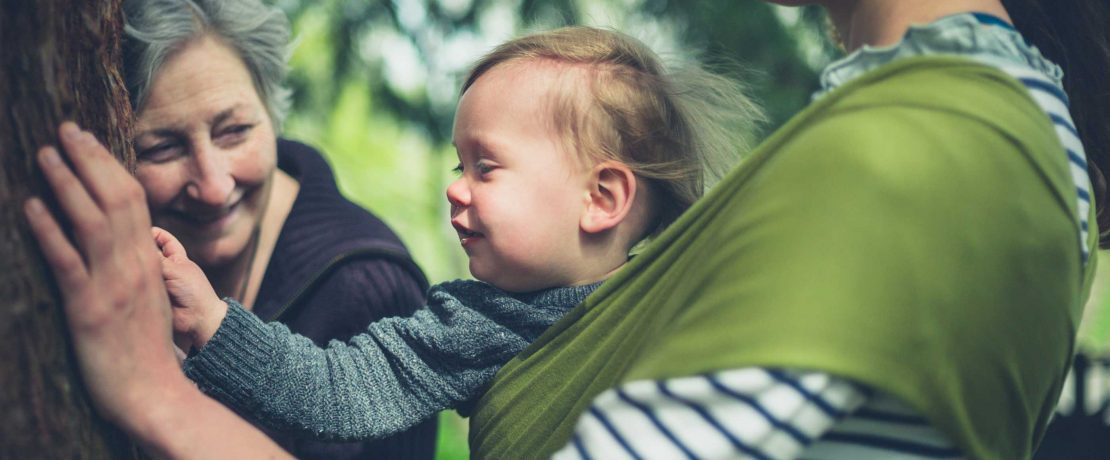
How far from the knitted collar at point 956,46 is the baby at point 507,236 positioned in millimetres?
680

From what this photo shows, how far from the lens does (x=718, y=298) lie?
3.50 feet

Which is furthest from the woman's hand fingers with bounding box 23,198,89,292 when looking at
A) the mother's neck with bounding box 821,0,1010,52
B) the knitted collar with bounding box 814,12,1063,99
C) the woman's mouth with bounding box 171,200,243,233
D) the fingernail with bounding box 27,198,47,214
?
the woman's mouth with bounding box 171,200,243,233

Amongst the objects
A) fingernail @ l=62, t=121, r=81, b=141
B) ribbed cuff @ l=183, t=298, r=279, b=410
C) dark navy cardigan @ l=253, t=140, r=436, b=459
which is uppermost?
fingernail @ l=62, t=121, r=81, b=141

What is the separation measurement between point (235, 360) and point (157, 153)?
3.42 feet

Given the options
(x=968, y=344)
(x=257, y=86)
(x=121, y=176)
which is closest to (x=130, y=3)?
(x=257, y=86)

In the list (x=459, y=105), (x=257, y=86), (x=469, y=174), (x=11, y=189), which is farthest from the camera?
(x=257, y=86)

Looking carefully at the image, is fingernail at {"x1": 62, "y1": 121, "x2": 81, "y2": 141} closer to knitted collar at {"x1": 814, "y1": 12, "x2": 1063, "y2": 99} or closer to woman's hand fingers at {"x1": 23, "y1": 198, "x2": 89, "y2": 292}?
woman's hand fingers at {"x1": 23, "y1": 198, "x2": 89, "y2": 292}

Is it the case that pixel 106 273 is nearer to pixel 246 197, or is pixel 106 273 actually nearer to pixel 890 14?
pixel 890 14

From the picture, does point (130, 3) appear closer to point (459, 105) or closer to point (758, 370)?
point (459, 105)

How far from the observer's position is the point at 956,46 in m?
1.24

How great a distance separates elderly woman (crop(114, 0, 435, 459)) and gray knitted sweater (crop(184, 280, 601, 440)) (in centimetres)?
71

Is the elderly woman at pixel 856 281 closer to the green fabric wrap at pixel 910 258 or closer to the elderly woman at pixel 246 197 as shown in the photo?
the green fabric wrap at pixel 910 258

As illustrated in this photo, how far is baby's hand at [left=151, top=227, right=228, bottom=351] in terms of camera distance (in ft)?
5.09

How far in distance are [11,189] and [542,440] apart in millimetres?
763
